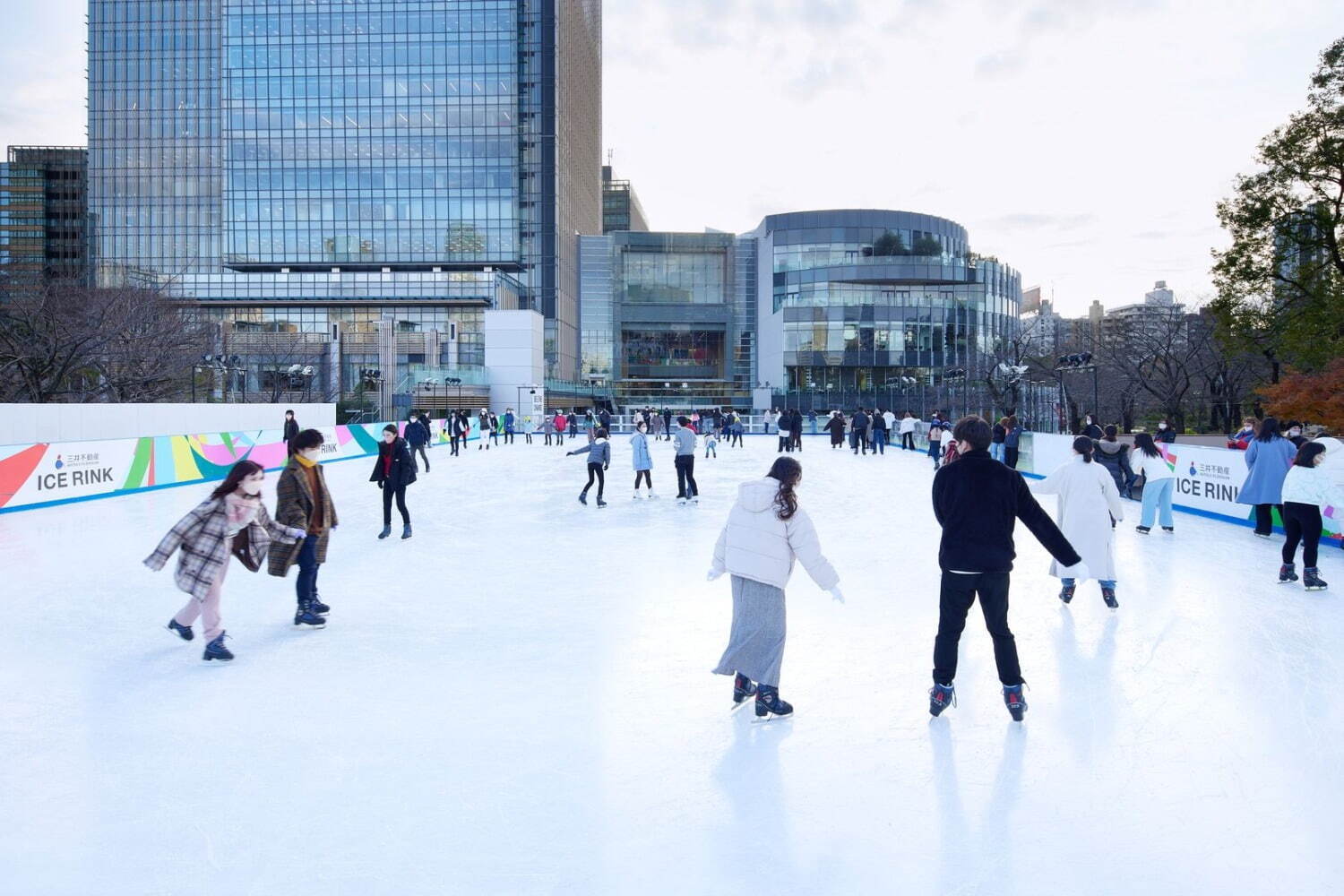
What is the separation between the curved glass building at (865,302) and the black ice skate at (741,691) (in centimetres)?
5976

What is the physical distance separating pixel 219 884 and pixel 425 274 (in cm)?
6947

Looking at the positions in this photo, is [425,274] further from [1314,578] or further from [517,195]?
[1314,578]

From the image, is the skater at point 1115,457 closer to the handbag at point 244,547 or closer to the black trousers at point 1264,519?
the black trousers at point 1264,519

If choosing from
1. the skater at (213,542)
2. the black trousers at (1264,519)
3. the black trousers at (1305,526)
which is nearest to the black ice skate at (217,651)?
the skater at (213,542)

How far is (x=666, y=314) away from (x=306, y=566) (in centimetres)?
7208

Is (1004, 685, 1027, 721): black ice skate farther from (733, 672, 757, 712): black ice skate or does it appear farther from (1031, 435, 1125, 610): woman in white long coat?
(1031, 435, 1125, 610): woman in white long coat

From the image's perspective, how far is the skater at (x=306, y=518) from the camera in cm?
612

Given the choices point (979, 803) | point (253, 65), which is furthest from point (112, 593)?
point (253, 65)

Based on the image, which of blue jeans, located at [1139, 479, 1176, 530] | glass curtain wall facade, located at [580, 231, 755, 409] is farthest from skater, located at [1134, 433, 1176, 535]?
glass curtain wall facade, located at [580, 231, 755, 409]

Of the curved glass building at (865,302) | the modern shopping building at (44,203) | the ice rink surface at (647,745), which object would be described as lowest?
the ice rink surface at (647,745)

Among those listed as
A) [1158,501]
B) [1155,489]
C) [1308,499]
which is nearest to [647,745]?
[1308,499]

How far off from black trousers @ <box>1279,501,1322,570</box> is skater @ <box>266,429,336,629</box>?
808cm

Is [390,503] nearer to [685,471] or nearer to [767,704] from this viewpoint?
[685,471]

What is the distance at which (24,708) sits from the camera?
473 cm
